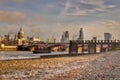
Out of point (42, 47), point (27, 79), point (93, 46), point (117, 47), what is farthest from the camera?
point (42, 47)

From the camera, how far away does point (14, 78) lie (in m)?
22.9

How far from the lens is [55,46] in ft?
623

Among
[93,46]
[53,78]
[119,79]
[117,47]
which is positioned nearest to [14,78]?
[53,78]

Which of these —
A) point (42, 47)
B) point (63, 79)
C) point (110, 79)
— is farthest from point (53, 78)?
point (42, 47)

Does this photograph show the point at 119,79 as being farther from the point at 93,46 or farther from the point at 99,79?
the point at 93,46

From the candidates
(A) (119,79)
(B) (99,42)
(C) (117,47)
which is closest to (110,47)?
(C) (117,47)

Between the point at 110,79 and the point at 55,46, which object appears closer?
the point at 110,79

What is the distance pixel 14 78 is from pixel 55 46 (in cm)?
16687

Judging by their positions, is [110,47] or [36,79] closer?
[36,79]

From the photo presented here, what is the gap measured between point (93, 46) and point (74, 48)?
24.1 feet

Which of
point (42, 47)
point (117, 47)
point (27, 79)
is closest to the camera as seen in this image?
point (27, 79)

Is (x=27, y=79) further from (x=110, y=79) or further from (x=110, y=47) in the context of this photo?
(x=110, y=47)

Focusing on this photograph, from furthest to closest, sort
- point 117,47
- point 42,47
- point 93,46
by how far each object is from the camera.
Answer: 1. point 42,47
2. point 117,47
3. point 93,46

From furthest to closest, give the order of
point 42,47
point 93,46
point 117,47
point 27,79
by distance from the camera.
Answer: point 42,47
point 117,47
point 93,46
point 27,79
